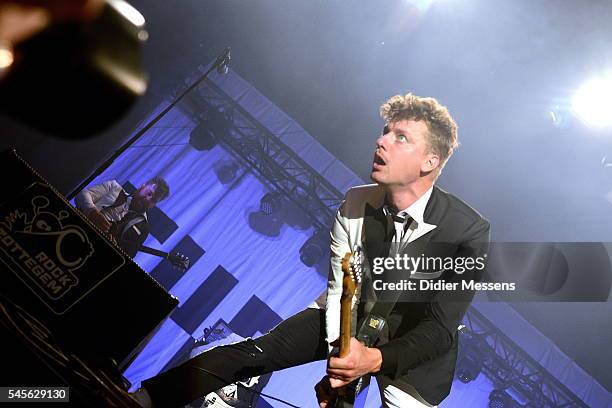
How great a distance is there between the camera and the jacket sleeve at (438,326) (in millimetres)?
2051

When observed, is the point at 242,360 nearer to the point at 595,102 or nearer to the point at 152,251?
the point at 152,251

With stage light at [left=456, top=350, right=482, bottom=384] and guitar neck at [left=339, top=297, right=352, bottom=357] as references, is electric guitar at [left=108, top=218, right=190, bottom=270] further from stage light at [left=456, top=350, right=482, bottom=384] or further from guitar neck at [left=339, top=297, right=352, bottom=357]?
guitar neck at [left=339, top=297, right=352, bottom=357]

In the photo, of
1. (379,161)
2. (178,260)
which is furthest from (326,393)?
(178,260)

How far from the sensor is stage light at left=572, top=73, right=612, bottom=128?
4945 millimetres

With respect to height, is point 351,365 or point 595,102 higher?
point 595,102

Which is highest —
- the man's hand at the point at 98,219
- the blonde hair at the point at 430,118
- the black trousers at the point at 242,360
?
the blonde hair at the point at 430,118

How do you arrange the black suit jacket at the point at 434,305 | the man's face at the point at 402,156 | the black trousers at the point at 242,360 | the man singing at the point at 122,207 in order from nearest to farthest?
the black trousers at the point at 242,360 < the black suit jacket at the point at 434,305 < the man's face at the point at 402,156 < the man singing at the point at 122,207

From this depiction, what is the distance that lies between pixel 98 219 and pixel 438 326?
12.9ft

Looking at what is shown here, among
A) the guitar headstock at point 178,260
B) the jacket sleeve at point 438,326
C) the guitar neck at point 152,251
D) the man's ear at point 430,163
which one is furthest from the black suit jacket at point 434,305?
the guitar neck at point 152,251

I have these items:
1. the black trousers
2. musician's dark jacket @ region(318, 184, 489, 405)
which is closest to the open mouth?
musician's dark jacket @ region(318, 184, 489, 405)

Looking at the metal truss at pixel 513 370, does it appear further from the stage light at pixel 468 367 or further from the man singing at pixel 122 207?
the man singing at pixel 122 207

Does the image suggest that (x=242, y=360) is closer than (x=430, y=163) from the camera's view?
Yes

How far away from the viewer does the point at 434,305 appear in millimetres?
2340

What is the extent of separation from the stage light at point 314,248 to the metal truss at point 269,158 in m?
0.15
